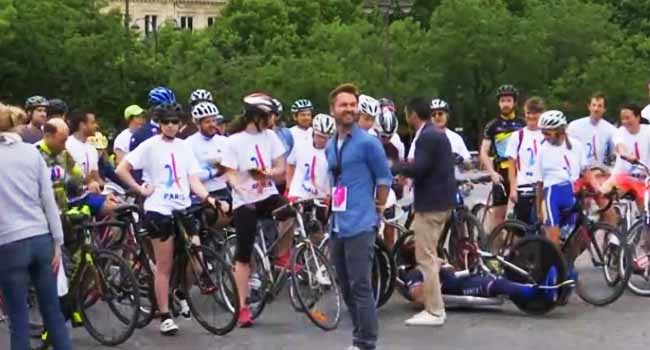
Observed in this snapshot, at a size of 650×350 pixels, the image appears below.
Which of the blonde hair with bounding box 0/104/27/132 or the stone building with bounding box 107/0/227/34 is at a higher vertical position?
the stone building with bounding box 107/0/227/34

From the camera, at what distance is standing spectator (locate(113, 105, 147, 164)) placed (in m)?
13.3

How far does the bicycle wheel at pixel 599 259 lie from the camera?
1146 centimetres

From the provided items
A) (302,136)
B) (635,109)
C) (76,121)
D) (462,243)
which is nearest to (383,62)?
(302,136)

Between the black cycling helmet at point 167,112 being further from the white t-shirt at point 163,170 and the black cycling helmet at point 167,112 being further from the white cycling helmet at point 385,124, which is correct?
the white cycling helmet at point 385,124

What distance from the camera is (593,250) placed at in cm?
1162

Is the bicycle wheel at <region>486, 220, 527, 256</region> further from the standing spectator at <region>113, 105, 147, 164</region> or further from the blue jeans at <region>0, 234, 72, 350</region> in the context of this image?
the blue jeans at <region>0, 234, 72, 350</region>

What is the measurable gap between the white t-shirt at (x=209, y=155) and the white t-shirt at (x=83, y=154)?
3.03 ft

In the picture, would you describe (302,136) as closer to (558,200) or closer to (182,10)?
(558,200)

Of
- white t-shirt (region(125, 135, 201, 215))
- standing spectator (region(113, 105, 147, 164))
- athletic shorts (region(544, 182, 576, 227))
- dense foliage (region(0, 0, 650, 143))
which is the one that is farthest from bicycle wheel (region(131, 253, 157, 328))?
dense foliage (region(0, 0, 650, 143))

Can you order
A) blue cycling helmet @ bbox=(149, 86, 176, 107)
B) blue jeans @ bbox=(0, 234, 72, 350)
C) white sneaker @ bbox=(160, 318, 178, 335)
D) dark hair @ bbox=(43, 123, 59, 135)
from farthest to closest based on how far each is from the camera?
→ blue cycling helmet @ bbox=(149, 86, 176, 107)
white sneaker @ bbox=(160, 318, 178, 335)
dark hair @ bbox=(43, 123, 59, 135)
blue jeans @ bbox=(0, 234, 72, 350)

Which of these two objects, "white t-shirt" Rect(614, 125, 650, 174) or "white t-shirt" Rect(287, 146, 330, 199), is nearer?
"white t-shirt" Rect(287, 146, 330, 199)

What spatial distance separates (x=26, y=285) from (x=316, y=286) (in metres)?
2.99

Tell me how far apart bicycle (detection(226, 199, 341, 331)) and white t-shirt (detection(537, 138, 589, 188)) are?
2271 mm

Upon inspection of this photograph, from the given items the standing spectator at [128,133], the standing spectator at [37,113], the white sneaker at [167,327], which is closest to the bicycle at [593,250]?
the white sneaker at [167,327]
